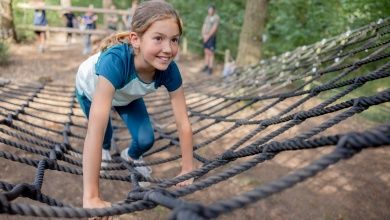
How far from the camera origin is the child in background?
1267mm

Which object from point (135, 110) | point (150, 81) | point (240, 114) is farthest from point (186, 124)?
point (240, 114)

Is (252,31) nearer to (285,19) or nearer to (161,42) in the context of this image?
(285,19)

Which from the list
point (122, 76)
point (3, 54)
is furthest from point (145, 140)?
point (3, 54)

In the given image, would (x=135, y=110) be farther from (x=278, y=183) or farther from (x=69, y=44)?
(x=69, y=44)

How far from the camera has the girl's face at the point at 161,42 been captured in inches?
55.9

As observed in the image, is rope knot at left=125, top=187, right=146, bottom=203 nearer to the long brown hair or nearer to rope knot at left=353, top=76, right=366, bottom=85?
the long brown hair

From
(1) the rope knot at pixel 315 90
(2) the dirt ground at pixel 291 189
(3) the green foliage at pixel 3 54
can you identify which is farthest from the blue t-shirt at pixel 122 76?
(3) the green foliage at pixel 3 54

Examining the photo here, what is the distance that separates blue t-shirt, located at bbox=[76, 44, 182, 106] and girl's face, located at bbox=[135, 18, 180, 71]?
11 centimetres

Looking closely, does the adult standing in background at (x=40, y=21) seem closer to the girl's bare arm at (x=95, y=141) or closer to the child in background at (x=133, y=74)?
the child in background at (x=133, y=74)

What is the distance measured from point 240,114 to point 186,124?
9.15 ft

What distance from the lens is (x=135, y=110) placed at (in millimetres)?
2020

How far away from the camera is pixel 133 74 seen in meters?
1.62

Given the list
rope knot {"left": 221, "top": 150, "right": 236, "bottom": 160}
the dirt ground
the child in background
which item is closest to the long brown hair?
the child in background

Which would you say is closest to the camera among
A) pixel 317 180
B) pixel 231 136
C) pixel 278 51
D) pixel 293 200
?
pixel 293 200
